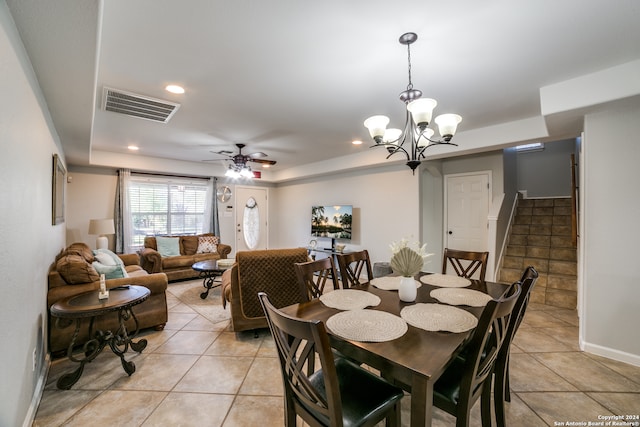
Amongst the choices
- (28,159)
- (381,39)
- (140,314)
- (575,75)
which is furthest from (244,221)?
(575,75)

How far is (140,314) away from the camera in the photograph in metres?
2.89

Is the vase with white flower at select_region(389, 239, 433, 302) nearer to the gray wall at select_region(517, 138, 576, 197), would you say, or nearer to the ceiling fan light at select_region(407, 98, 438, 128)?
the ceiling fan light at select_region(407, 98, 438, 128)

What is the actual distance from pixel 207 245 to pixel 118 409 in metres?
4.25

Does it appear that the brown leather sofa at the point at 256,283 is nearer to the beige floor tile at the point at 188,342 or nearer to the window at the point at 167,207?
the beige floor tile at the point at 188,342

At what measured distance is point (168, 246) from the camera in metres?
5.48

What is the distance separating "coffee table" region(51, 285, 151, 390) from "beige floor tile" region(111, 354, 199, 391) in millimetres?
91

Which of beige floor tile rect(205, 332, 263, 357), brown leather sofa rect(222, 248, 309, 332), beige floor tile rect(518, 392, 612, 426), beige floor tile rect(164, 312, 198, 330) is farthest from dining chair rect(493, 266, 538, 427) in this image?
beige floor tile rect(164, 312, 198, 330)

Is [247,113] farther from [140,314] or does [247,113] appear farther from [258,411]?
[258,411]

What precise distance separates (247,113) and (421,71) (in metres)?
1.96

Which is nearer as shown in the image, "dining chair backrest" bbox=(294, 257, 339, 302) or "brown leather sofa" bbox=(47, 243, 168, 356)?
"dining chair backrest" bbox=(294, 257, 339, 302)

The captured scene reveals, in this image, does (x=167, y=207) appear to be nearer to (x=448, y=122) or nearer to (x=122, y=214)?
(x=122, y=214)

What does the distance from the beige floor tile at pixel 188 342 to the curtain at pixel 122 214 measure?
11.2 ft

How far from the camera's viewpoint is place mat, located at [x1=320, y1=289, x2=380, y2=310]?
5.60ft

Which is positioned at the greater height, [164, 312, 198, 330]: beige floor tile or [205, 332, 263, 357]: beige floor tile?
[164, 312, 198, 330]: beige floor tile
